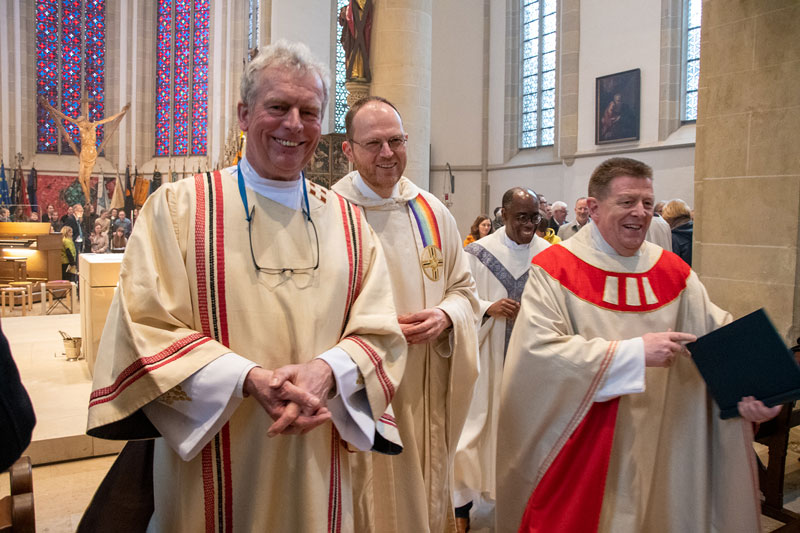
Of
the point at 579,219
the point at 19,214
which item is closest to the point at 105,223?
the point at 19,214

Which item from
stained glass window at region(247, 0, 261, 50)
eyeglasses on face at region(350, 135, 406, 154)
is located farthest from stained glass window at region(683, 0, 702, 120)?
eyeglasses on face at region(350, 135, 406, 154)

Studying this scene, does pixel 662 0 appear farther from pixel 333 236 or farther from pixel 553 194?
pixel 333 236

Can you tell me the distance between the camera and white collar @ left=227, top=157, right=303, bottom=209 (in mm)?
1684

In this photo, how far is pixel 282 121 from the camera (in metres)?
1.59

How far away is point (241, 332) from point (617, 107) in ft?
41.3

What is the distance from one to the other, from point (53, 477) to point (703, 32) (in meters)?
4.82

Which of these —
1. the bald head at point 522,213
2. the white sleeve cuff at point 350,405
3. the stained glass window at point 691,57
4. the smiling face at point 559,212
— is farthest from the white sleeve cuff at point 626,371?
the stained glass window at point 691,57

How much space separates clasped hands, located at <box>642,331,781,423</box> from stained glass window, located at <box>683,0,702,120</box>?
10995 millimetres

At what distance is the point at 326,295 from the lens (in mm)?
1648

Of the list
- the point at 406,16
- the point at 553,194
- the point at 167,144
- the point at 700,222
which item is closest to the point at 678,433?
the point at 700,222

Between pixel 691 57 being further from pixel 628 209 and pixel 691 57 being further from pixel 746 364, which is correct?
pixel 746 364

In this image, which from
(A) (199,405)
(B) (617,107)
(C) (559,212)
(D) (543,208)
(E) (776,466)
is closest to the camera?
(A) (199,405)

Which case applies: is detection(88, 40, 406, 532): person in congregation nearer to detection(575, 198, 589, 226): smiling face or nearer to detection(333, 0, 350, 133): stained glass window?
detection(575, 198, 589, 226): smiling face

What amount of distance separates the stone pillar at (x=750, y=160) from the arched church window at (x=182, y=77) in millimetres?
18395
